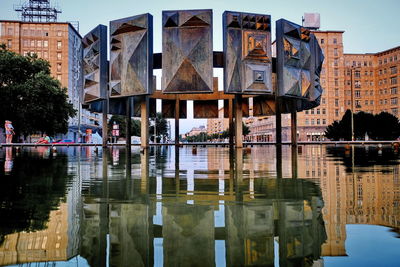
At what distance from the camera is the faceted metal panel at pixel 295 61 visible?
71.4 ft

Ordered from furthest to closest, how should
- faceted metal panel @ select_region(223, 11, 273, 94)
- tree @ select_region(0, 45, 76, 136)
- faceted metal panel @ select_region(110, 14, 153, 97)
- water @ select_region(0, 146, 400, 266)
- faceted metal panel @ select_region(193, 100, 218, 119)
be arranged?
tree @ select_region(0, 45, 76, 136), faceted metal panel @ select_region(193, 100, 218, 119), faceted metal panel @ select_region(110, 14, 153, 97), faceted metal panel @ select_region(223, 11, 273, 94), water @ select_region(0, 146, 400, 266)

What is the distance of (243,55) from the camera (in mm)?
20469

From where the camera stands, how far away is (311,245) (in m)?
2.58

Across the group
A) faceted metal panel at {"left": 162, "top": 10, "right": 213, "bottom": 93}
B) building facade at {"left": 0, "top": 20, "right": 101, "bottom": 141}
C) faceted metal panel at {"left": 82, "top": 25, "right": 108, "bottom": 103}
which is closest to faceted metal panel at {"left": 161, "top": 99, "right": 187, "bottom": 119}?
faceted metal panel at {"left": 82, "top": 25, "right": 108, "bottom": 103}

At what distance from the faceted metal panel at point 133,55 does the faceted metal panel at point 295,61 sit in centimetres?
823

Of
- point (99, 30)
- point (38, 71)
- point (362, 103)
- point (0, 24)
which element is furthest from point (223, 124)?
point (99, 30)

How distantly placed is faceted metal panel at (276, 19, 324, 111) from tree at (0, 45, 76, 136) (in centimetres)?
3116

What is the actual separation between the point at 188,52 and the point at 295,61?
740 cm

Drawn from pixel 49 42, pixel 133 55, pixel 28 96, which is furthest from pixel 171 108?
pixel 49 42

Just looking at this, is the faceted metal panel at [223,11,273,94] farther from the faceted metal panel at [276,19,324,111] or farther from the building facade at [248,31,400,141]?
the building facade at [248,31,400,141]

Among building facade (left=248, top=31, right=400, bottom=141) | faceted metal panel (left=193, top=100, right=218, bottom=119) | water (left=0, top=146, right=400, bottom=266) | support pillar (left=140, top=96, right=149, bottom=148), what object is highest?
building facade (left=248, top=31, right=400, bottom=141)

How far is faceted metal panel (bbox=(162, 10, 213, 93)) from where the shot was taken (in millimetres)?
19969

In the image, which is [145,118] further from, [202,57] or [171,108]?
[171,108]

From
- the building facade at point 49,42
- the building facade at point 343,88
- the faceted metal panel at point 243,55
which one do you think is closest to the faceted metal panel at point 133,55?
the faceted metal panel at point 243,55
